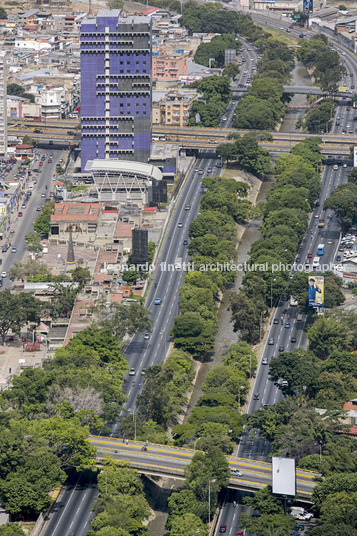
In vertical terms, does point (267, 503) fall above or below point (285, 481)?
below

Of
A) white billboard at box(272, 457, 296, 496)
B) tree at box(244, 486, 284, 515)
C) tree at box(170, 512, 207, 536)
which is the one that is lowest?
tree at box(170, 512, 207, 536)

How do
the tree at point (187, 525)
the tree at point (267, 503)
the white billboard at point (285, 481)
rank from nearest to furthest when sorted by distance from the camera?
1. the tree at point (187, 525)
2. the tree at point (267, 503)
3. the white billboard at point (285, 481)

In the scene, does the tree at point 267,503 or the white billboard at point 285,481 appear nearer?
the tree at point 267,503

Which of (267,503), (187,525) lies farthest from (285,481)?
(187,525)

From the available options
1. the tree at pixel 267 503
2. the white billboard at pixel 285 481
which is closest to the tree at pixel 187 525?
the tree at pixel 267 503

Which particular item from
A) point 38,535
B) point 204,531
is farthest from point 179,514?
point 38,535

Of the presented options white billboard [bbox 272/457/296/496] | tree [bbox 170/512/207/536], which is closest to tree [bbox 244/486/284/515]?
white billboard [bbox 272/457/296/496]

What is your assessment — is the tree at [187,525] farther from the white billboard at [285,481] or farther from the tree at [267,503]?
the white billboard at [285,481]

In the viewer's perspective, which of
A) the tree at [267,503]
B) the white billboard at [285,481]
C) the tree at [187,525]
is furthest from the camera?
the white billboard at [285,481]

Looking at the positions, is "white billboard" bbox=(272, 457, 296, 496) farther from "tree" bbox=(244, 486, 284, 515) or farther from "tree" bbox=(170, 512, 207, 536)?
"tree" bbox=(170, 512, 207, 536)

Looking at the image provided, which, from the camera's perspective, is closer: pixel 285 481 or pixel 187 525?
pixel 187 525

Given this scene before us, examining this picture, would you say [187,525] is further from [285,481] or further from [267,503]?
[285,481]
